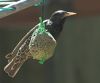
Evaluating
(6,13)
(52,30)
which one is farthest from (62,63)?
(6,13)

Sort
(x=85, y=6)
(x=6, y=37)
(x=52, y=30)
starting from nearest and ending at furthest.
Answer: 1. (x=52, y=30)
2. (x=85, y=6)
3. (x=6, y=37)

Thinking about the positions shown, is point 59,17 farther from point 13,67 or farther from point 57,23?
point 13,67

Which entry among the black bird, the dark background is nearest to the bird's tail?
the black bird

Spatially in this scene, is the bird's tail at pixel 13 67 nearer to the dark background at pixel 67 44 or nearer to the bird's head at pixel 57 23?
the bird's head at pixel 57 23

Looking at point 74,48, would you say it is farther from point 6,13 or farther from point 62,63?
point 6,13

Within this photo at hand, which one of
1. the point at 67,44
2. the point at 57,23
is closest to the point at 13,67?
the point at 57,23

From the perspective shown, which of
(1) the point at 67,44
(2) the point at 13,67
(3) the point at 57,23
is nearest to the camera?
(2) the point at 13,67

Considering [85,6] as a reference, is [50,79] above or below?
below

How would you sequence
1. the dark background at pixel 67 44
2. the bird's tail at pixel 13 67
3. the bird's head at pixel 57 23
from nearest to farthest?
the bird's tail at pixel 13 67
the bird's head at pixel 57 23
the dark background at pixel 67 44

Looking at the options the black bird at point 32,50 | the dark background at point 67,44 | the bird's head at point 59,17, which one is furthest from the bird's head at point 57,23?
the dark background at point 67,44
